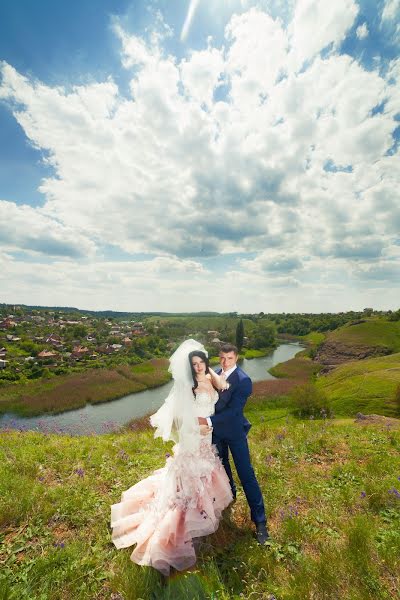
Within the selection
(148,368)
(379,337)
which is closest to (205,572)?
(148,368)

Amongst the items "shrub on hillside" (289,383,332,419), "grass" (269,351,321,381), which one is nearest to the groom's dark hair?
"shrub on hillside" (289,383,332,419)

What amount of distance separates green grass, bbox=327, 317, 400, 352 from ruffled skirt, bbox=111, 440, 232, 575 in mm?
95235

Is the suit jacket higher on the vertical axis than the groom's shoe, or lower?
higher

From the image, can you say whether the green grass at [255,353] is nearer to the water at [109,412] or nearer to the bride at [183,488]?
the water at [109,412]

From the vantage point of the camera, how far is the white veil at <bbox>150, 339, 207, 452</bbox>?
4.99 metres

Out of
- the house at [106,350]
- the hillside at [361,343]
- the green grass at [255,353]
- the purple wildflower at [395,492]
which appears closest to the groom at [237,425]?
the purple wildflower at [395,492]

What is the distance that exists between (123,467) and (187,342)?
13.0 feet

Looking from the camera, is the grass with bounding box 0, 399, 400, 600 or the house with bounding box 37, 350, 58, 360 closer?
the grass with bounding box 0, 399, 400, 600

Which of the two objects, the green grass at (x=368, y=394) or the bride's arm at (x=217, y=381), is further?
the green grass at (x=368, y=394)

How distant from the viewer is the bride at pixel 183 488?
4.15m

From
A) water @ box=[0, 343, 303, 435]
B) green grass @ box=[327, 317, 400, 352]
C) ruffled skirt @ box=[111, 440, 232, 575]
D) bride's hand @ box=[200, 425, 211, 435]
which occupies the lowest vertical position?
water @ box=[0, 343, 303, 435]

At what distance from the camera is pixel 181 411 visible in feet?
16.6

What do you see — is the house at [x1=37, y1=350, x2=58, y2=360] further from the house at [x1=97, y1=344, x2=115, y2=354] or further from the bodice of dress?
the bodice of dress

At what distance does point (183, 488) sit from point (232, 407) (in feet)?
4.98
